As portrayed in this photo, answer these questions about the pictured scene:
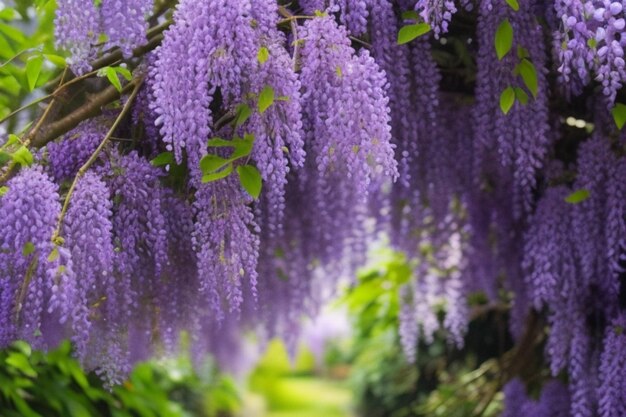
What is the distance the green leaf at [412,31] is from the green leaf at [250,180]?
0.46m

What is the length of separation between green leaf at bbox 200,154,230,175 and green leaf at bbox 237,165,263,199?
4 centimetres

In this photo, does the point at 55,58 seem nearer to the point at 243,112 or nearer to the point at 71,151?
the point at 71,151

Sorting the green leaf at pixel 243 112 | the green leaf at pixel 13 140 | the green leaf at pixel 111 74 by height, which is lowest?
the green leaf at pixel 243 112

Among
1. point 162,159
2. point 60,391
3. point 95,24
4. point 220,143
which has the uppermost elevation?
point 95,24

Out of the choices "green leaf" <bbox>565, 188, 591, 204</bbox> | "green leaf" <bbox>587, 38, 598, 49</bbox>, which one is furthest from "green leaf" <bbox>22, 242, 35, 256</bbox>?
"green leaf" <bbox>565, 188, 591, 204</bbox>

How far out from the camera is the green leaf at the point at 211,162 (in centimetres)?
190

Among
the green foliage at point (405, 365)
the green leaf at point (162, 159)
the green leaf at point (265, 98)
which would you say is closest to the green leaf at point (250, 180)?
the green leaf at point (265, 98)

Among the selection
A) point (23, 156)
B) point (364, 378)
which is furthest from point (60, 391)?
point (364, 378)

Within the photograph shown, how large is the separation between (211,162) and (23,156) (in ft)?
1.52

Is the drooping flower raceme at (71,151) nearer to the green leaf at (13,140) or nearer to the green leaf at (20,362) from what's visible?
the green leaf at (13,140)

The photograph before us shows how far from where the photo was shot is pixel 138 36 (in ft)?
6.60

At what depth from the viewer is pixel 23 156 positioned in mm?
2014

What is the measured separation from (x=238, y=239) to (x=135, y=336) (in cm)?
89

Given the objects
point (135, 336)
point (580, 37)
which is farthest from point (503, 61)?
point (135, 336)
